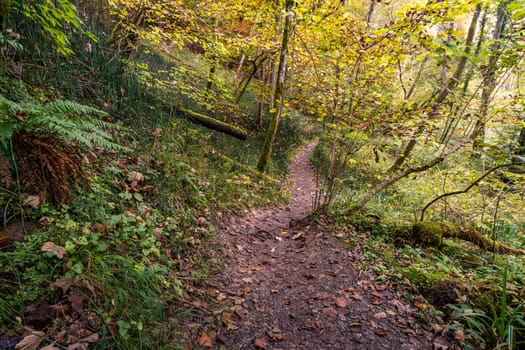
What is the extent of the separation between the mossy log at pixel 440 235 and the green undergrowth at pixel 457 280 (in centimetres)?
10

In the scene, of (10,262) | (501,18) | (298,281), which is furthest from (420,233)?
(501,18)

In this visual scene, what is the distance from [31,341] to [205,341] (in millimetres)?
1324

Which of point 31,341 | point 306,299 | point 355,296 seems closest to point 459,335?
point 355,296

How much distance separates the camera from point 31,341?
1.57 meters

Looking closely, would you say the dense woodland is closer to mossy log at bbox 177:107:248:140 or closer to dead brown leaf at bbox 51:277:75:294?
dead brown leaf at bbox 51:277:75:294

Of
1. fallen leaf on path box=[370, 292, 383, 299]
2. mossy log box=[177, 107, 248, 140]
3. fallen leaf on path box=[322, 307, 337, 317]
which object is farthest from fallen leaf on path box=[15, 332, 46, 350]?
mossy log box=[177, 107, 248, 140]

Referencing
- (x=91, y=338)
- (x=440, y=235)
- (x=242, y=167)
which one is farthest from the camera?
(x=242, y=167)

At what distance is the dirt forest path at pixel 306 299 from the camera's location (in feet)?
8.39

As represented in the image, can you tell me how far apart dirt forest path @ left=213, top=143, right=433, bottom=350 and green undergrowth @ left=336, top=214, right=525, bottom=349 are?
23cm

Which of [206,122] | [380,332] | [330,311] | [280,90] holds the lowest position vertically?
[330,311]

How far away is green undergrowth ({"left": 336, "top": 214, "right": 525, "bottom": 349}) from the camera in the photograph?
237 cm

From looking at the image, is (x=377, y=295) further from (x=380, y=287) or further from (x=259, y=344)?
(x=259, y=344)

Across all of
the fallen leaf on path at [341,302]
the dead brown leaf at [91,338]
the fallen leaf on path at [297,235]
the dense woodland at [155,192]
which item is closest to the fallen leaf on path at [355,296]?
the fallen leaf on path at [341,302]

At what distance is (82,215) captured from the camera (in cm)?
243
